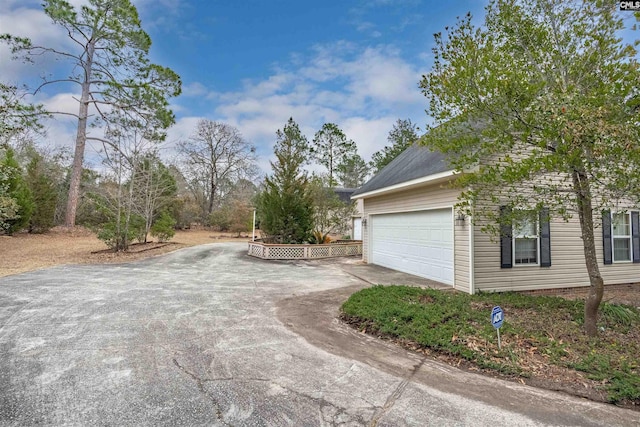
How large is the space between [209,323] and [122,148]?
39.9 ft

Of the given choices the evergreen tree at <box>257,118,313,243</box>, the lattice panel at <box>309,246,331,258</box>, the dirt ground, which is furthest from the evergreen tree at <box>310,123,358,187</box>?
the dirt ground

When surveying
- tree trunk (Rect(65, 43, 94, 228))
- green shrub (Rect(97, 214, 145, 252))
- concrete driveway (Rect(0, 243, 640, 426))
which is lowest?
concrete driveway (Rect(0, 243, 640, 426))

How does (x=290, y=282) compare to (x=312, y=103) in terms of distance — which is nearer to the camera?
(x=290, y=282)

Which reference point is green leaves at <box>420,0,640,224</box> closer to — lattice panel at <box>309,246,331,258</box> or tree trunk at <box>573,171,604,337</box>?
tree trunk at <box>573,171,604,337</box>

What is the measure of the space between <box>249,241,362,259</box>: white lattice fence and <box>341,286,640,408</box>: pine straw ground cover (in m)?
7.65

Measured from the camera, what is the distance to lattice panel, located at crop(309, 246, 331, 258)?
1348cm

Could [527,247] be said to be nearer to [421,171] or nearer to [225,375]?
[421,171]

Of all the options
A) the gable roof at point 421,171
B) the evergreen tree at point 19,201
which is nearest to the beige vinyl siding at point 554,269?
the gable roof at point 421,171

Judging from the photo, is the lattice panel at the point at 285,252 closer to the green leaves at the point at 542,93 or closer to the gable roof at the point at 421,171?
the gable roof at the point at 421,171

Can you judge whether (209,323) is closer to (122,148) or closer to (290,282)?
(290,282)

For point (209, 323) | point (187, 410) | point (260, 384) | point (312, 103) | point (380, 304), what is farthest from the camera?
point (312, 103)

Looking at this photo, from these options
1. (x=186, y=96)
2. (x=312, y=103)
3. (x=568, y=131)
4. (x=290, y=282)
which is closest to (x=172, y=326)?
(x=290, y=282)

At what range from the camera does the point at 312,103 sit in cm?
1875

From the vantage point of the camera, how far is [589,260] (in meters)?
4.36
